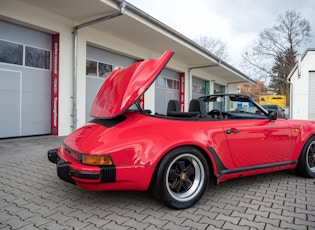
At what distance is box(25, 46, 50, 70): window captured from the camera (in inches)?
295

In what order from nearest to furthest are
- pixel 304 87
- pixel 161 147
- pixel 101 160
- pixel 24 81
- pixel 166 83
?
pixel 101 160
pixel 161 147
pixel 24 81
pixel 166 83
pixel 304 87

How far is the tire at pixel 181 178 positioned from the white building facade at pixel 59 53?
6.07 metres

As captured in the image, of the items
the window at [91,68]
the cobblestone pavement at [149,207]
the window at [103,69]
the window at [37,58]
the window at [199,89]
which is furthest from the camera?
the window at [199,89]

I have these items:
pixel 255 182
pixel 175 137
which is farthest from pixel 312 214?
pixel 175 137

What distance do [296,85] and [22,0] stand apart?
54.1 ft

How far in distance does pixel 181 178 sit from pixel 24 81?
653cm

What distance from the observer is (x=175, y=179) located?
272cm

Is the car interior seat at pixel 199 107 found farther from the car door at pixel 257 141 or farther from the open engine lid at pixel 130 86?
the open engine lid at pixel 130 86

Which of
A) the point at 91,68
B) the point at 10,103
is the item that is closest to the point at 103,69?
the point at 91,68

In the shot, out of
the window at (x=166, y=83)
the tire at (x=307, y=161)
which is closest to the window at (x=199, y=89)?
the window at (x=166, y=83)

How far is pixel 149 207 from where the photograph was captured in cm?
271

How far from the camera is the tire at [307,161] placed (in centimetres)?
383

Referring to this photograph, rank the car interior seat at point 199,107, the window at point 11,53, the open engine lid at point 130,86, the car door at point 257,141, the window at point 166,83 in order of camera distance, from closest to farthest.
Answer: the open engine lid at point 130,86, the car door at point 257,141, the car interior seat at point 199,107, the window at point 11,53, the window at point 166,83

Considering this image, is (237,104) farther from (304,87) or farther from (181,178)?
(304,87)
